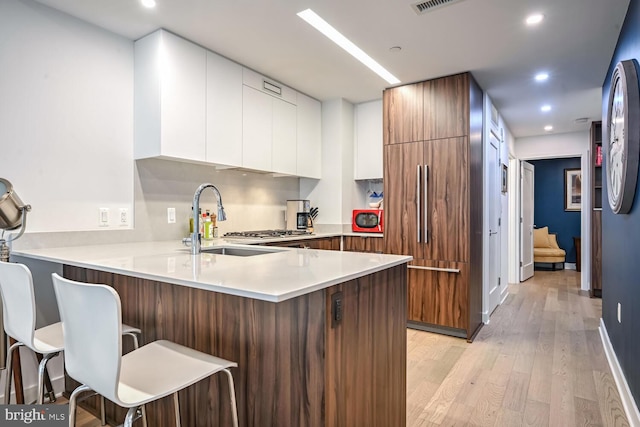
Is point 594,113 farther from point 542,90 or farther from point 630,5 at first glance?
point 630,5

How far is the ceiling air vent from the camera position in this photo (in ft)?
7.18

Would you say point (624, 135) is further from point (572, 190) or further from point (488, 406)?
point (572, 190)

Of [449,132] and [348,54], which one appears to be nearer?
[348,54]

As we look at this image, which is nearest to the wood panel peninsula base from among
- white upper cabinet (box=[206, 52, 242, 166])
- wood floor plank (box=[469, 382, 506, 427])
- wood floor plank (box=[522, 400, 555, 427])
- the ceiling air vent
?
wood floor plank (box=[469, 382, 506, 427])

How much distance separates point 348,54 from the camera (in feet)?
9.71

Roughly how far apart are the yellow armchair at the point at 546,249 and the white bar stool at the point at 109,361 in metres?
7.28

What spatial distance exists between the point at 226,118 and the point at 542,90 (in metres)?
3.14

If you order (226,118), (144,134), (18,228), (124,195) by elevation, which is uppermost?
(226,118)

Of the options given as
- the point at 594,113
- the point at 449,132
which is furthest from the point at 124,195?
the point at 594,113

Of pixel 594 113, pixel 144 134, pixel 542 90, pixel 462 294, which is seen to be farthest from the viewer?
pixel 594 113

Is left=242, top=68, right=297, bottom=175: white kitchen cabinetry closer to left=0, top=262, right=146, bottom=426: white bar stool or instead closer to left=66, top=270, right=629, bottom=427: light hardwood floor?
left=0, top=262, right=146, bottom=426: white bar stool

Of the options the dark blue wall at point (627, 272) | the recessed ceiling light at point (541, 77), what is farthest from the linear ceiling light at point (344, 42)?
the dark blue wall at point (627, 272)

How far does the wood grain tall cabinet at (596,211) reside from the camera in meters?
4.80

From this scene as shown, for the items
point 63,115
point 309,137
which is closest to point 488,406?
point 309,137
